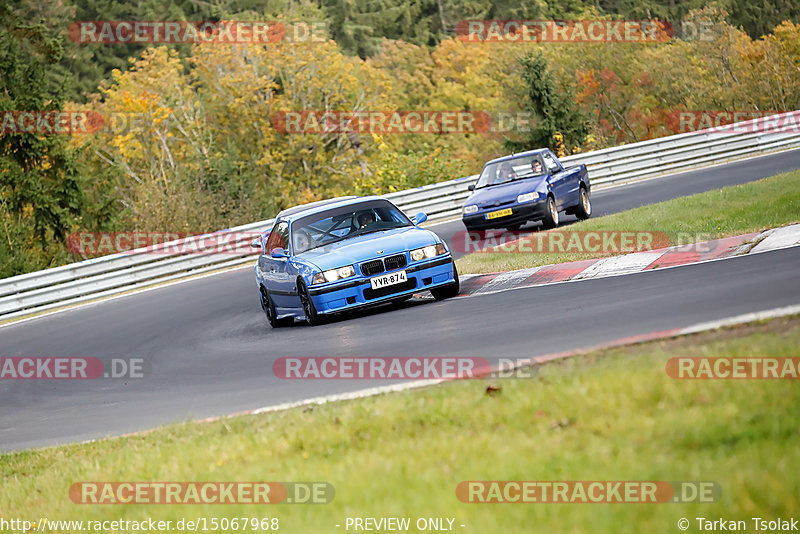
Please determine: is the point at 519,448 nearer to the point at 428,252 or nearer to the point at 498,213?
the point at 428,252

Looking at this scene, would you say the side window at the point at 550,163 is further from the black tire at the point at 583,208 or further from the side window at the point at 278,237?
the side window at the point at 278,237

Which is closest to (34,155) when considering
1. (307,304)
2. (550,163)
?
(550,163)

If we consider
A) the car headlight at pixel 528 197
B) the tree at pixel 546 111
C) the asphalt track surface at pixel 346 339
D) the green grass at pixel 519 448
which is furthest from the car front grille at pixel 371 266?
the tree at pixel 546 111

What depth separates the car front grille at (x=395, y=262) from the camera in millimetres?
12135

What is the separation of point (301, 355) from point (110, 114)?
174 feet

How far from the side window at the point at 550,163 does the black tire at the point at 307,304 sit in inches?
335

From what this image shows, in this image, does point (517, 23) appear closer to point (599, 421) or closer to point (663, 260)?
point (663, 260)

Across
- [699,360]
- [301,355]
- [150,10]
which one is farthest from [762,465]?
[150,10]

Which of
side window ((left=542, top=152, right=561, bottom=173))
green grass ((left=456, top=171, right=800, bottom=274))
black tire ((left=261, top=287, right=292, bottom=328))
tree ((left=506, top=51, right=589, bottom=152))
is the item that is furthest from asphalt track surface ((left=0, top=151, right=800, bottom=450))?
tree ((left=506, top=51, right=589, bottom=152))

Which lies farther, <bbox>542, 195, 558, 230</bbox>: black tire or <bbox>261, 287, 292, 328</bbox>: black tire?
<bbox>542, 195, 558, 230</bbox>: black tire

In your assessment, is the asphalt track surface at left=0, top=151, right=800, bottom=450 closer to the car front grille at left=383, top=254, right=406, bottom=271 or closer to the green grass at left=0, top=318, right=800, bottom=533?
the car front grille at left=383, top=254, right=406, bottom=271

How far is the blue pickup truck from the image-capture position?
18953mm

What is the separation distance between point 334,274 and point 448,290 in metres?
1.62

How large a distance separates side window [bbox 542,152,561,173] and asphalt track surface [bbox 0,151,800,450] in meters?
7.30
